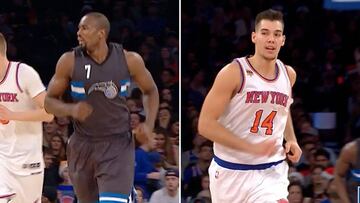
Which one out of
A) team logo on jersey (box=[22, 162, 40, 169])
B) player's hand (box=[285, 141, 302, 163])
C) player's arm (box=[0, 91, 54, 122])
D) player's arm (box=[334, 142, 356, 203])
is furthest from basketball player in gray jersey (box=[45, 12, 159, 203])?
player's arm (box=[334, 142, 356, 203])

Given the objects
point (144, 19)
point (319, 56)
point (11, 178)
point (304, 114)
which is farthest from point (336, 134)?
point (11, 178)

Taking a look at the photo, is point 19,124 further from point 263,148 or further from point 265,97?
point 263,148

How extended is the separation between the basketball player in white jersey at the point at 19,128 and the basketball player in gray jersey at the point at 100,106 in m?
0.59

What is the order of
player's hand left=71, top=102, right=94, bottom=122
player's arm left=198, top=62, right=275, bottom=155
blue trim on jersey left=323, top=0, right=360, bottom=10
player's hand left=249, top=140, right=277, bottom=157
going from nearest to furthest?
player's hand left=249, top=140, right=277, bottom=157 → player's arm left=198, top=62, right=275, bottom=155 → player's hand left=71, top=102, right=94, bottom=122 → blue trim on jersey left=323, top=0, right=360, bottom=10

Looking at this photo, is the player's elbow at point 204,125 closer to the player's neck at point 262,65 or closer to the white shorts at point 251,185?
the white shorts at point 251,185

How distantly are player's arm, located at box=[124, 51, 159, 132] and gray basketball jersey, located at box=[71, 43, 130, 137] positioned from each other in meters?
0.05

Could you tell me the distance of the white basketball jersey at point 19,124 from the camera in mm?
6977

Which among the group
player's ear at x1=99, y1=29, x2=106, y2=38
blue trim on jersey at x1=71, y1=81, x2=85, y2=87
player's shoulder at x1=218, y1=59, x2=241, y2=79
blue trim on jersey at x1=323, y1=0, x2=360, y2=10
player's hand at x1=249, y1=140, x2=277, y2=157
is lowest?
player's hand at x1=249, y1=140, x2=277, y2=157

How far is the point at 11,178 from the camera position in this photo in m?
7.08

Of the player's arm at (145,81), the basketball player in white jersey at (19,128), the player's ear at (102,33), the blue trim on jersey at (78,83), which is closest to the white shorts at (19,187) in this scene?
the basketball player in white jersey at (19,128)

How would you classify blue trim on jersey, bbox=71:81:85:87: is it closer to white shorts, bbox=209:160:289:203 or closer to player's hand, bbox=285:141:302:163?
white shorts, bbox=209:160:289:203

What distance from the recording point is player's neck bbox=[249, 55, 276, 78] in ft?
19.4

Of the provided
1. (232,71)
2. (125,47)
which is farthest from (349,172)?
(125,47)

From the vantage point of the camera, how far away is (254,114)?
19.1ft
